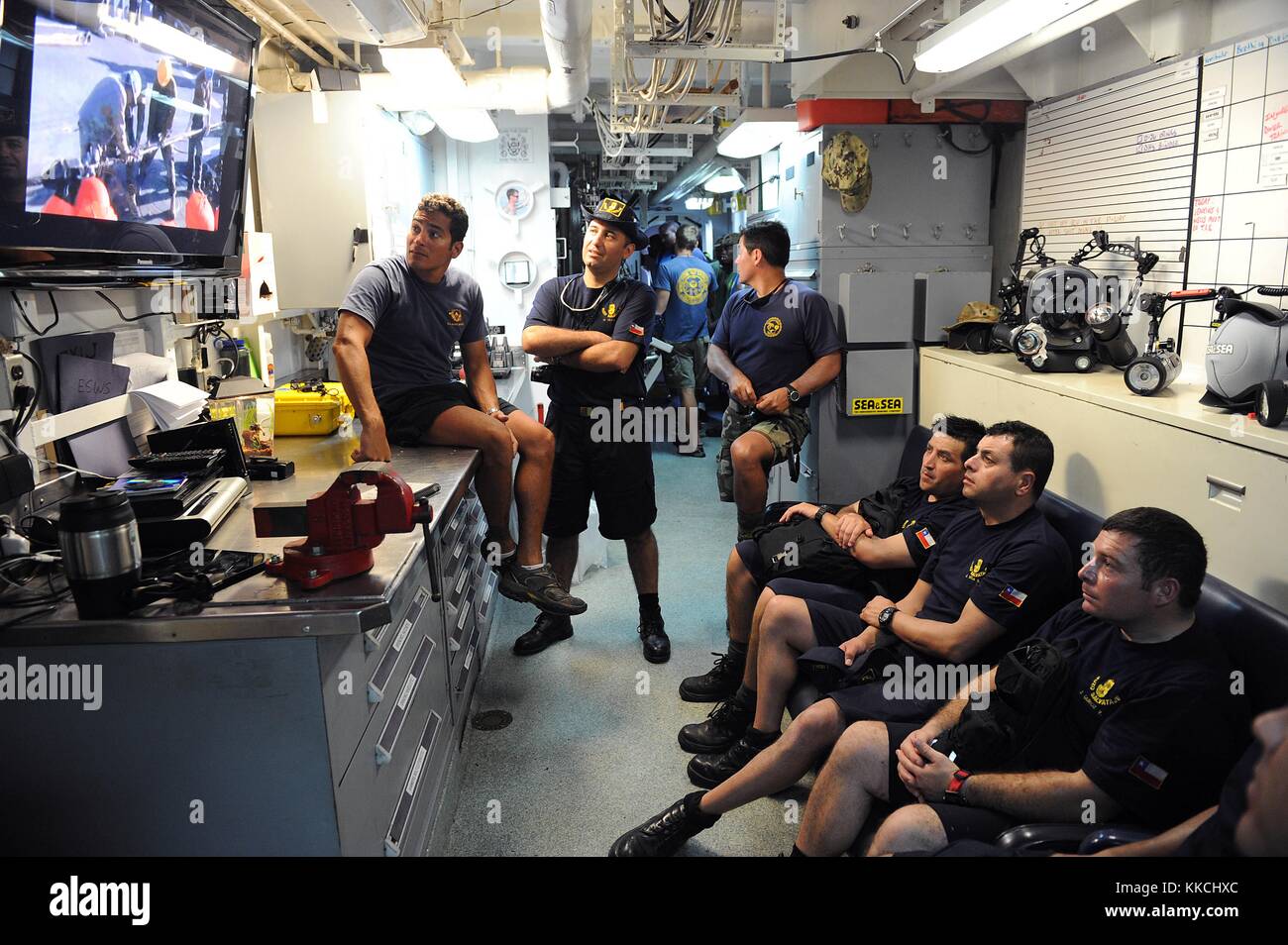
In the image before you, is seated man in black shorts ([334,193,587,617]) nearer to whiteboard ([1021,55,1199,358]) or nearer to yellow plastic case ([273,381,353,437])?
yellow plastic case ([273,381,353,437])

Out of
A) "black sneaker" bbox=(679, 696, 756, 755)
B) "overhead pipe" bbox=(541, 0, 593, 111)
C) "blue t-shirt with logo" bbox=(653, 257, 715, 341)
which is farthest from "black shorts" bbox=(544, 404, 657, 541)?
"blue t-shirt with logo" bbox=(653, 257, 715, 341)

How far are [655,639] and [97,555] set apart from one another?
7.78ft

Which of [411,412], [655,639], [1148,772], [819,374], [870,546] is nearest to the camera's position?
[1148,772]

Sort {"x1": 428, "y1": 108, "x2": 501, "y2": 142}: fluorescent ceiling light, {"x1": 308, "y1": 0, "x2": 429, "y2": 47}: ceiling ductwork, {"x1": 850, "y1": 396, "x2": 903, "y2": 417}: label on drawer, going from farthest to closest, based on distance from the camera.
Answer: {"x1": 428, "y1": 108, "x2": 501, "y2": 142}: fluorescent ceiling light < {"x1": 850, "y1": 396, "x2": 903, "y2": 417}: label on drawer < {"x1": 308, "y1": 0, "x2": 429, "y2": 47}: ceiling ductwork

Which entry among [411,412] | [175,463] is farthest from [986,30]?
[175,463]

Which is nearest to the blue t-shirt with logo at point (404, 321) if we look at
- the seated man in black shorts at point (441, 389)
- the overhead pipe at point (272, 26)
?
the seated man in black shorts at point (441, 389)

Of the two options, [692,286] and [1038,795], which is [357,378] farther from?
[692,286]

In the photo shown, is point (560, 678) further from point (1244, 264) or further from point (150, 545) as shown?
point (1244, 264)

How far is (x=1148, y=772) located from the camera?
164cm

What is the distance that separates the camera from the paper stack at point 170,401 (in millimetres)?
2535

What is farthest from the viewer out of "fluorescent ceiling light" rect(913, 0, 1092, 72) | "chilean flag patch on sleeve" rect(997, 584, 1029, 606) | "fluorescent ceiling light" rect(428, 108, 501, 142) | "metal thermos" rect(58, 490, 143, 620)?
"fluorescent ceiling light" rect(428, 108, 501, 142)

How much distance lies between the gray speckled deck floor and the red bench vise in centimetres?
111
